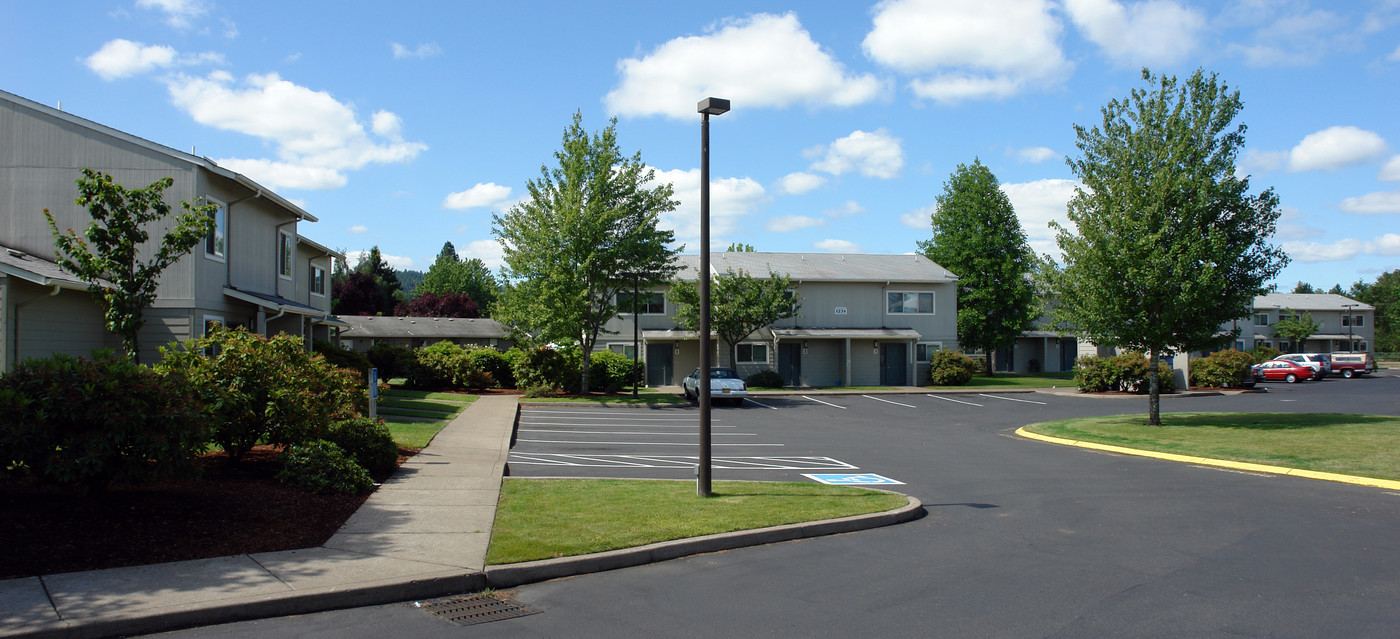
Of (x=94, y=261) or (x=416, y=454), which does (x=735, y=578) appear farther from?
(x=94, y=261)

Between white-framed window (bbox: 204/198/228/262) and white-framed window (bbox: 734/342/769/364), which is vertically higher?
white-framed window (bbox: 204/198/228/262)

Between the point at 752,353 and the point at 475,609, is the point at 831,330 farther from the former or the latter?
the point at 475,609

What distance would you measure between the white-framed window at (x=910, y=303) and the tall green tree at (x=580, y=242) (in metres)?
14.4

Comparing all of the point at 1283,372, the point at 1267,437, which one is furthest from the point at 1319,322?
the point at 1267,437

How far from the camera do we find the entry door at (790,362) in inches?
1567

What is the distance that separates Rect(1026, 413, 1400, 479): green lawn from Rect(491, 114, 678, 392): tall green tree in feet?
51.9

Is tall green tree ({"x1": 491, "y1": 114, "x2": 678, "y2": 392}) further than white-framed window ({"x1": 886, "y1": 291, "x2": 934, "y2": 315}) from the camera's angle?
No

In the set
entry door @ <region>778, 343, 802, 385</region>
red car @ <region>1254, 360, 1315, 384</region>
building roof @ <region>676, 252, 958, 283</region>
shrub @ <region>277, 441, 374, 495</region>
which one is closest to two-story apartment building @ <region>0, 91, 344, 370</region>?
shrub @ <region>277, 441, 374, 495</region>

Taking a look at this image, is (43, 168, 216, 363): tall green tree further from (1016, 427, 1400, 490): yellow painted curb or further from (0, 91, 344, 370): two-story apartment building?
(1016, 427, 1400, 490): yellow painted curb

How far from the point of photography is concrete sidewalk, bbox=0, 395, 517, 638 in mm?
5539

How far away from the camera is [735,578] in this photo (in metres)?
7.21

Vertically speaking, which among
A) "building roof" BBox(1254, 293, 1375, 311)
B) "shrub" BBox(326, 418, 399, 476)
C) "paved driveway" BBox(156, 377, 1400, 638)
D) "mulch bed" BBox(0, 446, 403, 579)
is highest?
"building roof" BBox(1254, 293, 1375, 311)

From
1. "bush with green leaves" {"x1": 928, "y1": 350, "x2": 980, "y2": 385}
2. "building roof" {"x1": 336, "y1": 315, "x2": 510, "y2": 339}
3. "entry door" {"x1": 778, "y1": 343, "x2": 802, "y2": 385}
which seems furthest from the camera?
"building roof" {"x1": 336, "y1": 315, "x2": 510, "y2": 339}

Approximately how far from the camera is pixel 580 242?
99.7ft
